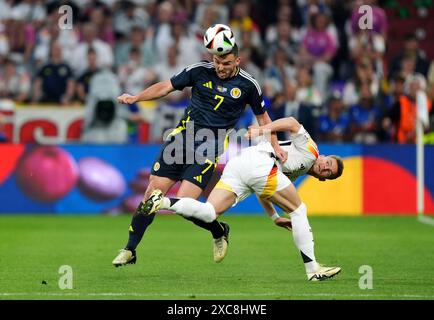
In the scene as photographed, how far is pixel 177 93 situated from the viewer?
21.4 metres

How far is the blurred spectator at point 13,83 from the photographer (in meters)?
22.1

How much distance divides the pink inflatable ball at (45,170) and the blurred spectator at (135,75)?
9.36ft

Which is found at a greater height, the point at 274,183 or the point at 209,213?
the point at 274,183

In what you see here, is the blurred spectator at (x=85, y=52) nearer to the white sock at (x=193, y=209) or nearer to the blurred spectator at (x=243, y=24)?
the blurred spectator at (x=243, y=24)

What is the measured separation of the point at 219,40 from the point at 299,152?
55.8 inches

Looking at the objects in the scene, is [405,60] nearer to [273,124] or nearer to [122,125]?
[122,125]

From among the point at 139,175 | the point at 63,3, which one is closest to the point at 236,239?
the point at 139,175

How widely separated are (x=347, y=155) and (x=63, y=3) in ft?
24.1

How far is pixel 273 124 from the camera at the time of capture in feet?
35.4

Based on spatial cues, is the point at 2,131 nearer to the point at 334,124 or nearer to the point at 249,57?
the point at 249,57

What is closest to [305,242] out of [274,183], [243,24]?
[274,183]

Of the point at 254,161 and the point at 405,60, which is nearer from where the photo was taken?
the point at 254,161

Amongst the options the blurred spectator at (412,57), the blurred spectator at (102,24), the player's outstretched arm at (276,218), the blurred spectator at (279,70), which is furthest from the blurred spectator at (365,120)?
the player's outstretched arm at (276,218)

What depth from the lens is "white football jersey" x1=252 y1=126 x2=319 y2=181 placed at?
1102 centimetres
